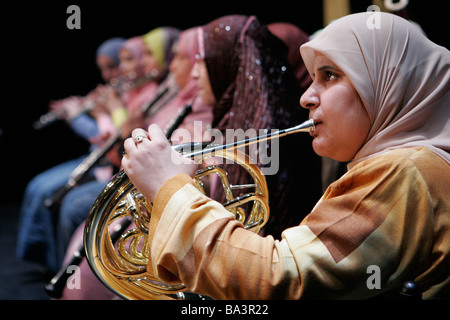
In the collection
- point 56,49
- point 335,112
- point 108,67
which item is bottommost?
point 108,67

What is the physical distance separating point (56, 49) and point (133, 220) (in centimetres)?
295

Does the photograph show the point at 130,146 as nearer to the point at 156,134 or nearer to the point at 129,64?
the point at 156,134

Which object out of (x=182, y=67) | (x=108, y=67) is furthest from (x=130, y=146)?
(x=108, y=67)

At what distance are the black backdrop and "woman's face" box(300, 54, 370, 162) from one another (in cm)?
Answer: 106

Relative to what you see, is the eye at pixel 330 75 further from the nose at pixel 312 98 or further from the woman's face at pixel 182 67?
the woman's face at pixel 182 67

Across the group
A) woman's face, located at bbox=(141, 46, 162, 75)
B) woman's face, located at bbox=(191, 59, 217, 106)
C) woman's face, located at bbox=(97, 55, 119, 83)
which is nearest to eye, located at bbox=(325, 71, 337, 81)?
woman's face, located at bbox=(191, 59, 217, 106)

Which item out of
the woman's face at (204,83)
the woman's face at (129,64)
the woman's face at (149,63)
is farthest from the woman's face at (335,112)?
the woman's face at (129,64)

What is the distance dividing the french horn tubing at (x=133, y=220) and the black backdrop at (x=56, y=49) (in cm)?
108

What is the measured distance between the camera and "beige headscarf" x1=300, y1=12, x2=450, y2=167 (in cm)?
85

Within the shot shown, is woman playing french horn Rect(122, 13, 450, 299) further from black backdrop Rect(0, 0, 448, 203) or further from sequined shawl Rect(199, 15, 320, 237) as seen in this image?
black backdrop Rect(0, 0, 448, 203)

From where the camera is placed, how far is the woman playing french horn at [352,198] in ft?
2.44

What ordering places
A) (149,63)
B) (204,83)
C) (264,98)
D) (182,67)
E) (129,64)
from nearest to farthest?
1. (264,98)
2. (204,83)
3. (182,67)
4. (149,63)
5. (129,64)

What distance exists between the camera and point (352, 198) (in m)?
0.77
